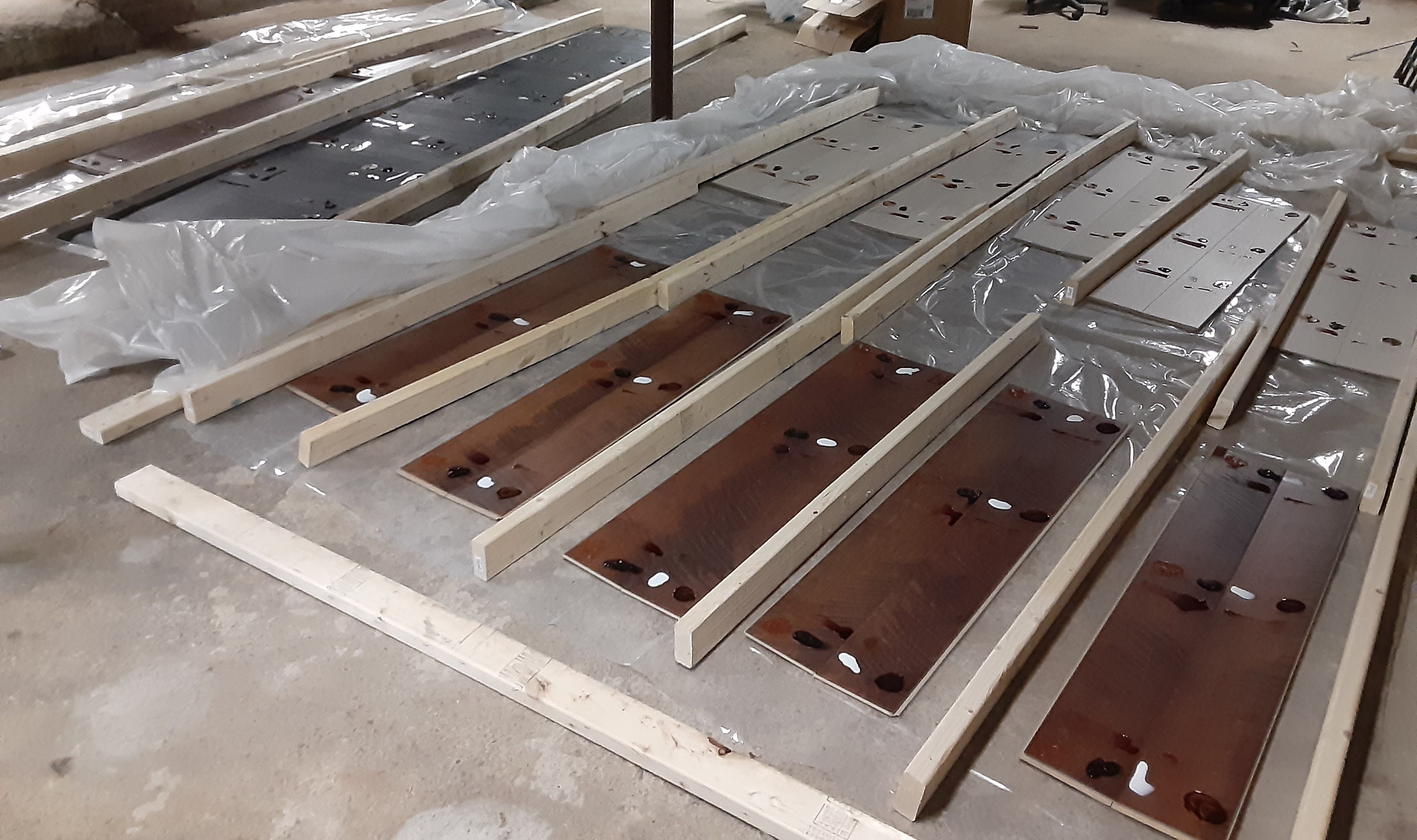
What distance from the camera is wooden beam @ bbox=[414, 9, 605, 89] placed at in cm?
473

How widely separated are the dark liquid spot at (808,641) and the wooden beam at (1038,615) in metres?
0.25

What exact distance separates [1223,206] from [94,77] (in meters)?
5.01

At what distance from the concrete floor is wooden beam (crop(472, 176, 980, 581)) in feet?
0.50

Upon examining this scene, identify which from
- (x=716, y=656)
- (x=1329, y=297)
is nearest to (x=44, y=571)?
(x=716, y=656)

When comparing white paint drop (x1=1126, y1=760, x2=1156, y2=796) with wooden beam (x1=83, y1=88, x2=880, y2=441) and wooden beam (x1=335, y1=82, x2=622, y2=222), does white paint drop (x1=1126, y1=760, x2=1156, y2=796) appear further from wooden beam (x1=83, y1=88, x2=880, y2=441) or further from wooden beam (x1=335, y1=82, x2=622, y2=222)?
wooden beam (x1=335, y1=82, x2=622, y2=222)

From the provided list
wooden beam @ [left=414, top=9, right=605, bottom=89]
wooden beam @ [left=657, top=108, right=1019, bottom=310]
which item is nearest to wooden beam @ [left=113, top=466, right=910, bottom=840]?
wooden beam @ [left=657, top=108, right=1019, bottom=310]

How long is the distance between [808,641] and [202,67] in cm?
460

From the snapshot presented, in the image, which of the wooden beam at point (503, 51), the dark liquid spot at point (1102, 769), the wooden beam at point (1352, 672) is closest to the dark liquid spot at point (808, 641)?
the dark liquid spot at point (1102, 769)

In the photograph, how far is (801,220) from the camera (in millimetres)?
3260

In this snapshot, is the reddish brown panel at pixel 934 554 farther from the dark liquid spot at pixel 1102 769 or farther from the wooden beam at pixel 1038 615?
the dark liquid spot at pixel 1102 769

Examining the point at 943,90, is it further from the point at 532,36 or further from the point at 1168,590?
the point at 1168,590

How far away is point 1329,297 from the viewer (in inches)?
118

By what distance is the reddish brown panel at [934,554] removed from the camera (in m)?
1.74

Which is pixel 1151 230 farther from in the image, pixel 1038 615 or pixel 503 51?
pixel 503 51
